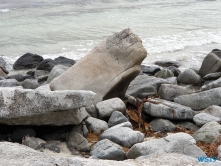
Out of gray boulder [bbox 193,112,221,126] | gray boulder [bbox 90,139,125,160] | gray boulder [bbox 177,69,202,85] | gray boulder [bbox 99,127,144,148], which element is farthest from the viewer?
gray boulder [bbox 177,69,202,85]

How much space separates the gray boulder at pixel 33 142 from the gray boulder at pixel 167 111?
6.91 feet

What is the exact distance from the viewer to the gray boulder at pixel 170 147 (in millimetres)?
4086

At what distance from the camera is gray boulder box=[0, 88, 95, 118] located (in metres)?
4.61

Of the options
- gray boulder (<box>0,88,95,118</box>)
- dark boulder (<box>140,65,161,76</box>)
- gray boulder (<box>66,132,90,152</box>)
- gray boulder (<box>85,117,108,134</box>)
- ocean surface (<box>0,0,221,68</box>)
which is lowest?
ocean surface (<box>0,0,221,68</box>)

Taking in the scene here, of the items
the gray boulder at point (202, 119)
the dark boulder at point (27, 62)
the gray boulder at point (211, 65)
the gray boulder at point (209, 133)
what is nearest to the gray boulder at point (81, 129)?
the gray boulder at point (209, 133)

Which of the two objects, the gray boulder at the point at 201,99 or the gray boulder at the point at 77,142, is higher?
the gray boulder at the point at 77,142

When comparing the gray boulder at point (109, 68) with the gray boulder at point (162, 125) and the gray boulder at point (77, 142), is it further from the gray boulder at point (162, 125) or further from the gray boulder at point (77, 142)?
the gray boulder at point (77, 142)

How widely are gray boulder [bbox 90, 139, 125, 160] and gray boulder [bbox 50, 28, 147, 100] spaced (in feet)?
6.55

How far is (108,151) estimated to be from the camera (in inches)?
176

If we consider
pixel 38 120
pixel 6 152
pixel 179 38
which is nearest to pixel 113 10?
pixel 179 38

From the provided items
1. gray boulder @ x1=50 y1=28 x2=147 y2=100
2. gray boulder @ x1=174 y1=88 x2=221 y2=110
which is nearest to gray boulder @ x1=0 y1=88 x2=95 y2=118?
gray boulder @ x1=50 y1=28 x2=147 y2=100

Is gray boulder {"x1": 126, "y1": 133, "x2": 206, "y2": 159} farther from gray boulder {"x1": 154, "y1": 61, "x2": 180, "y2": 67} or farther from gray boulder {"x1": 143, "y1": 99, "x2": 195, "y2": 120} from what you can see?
gray boulder {"x1": 154, "y1": 61, "x2": 180, "y2": 67}

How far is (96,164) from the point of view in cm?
300

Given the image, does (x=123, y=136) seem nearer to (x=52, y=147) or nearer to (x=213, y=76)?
(x=52, y=147)
